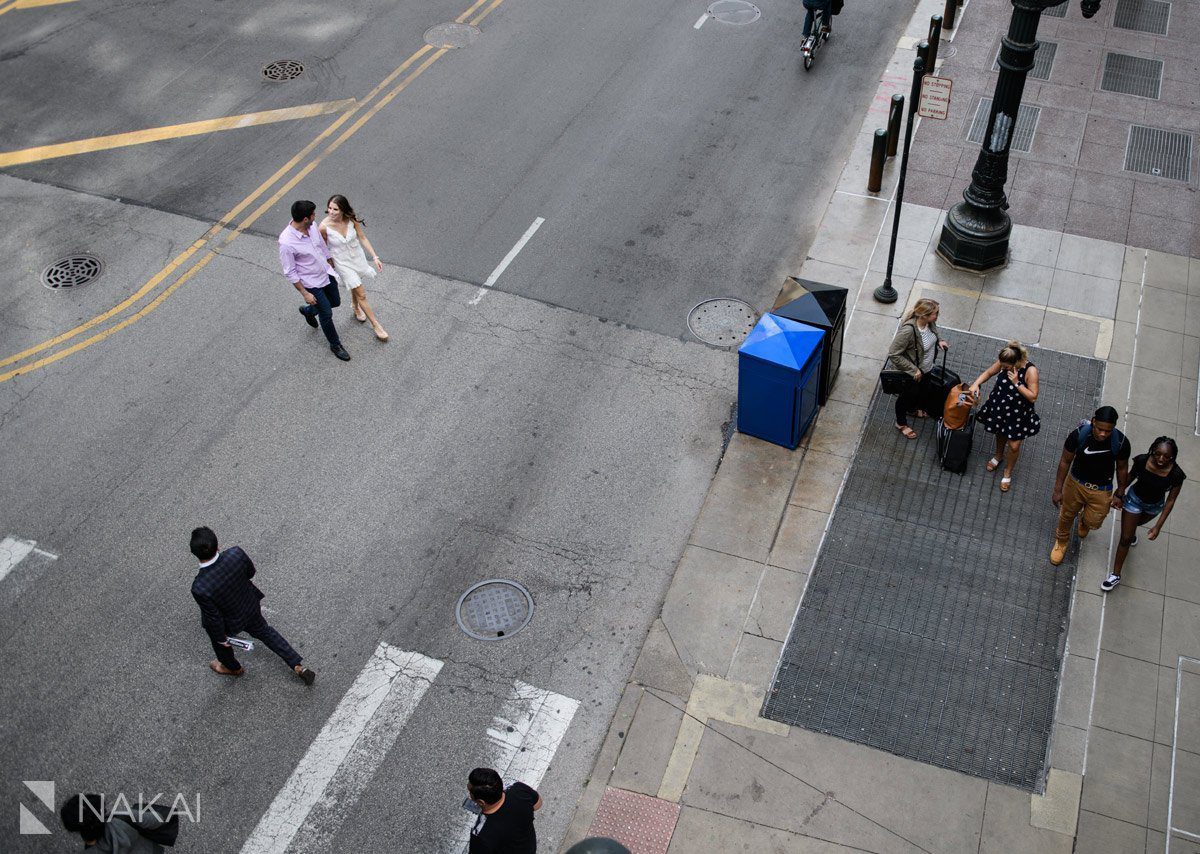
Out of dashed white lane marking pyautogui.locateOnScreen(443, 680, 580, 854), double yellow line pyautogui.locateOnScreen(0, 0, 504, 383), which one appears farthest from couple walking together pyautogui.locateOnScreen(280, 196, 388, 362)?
dashed white lane marking pyautogui.locateOnScreen(443, 680, 580, 854)

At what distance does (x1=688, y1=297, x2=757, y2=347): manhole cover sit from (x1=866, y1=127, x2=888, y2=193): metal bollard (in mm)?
2716

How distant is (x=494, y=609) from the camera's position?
908cm

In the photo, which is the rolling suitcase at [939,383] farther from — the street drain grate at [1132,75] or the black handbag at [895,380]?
the street drain grate at [1132,75]

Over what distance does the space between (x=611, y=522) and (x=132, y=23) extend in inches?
526

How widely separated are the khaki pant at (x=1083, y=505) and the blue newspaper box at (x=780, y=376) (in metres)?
2.32

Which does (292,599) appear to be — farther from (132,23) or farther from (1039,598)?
(132,23)

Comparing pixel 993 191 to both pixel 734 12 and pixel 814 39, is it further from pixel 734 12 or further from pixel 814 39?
pixel 734 12

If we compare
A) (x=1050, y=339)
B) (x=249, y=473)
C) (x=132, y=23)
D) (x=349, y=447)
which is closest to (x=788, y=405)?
(x=1050, y=339)

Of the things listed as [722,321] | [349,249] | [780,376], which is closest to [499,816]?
[780,376]

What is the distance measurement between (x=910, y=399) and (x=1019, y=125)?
6.51 meters

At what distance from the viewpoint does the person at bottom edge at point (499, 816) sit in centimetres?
635

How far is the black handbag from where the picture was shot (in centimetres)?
984

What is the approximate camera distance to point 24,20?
58.7 feet

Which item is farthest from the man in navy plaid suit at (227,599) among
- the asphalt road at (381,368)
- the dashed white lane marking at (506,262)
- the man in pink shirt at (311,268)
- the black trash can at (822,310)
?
the black trash can at (822,310)
